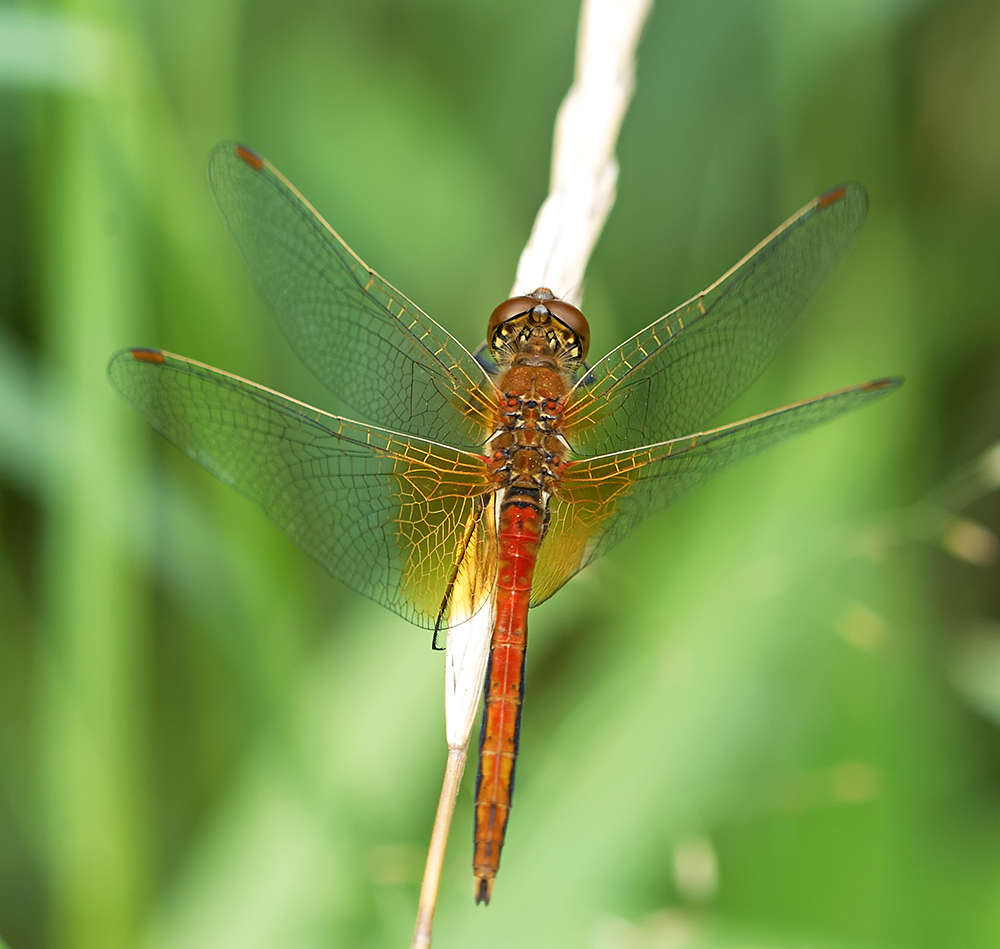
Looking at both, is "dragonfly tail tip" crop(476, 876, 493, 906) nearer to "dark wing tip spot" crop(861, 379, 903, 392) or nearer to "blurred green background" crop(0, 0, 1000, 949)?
"blurred green background" crop(0, 0, 1000, 949)

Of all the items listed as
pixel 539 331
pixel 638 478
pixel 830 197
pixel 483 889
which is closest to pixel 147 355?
pixel 539 331

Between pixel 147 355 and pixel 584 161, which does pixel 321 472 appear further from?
pixel 584 161

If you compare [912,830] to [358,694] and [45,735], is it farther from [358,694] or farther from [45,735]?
[45,735]

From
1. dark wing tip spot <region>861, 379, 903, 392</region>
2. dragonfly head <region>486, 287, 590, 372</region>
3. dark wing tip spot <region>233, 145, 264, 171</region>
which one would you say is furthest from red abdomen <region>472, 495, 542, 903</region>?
dark wing tip spot <region>233, 145, 264, 171</region>

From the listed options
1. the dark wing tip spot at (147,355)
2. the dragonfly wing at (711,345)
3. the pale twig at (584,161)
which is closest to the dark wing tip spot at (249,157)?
the dark wing tip spot at (147,355)

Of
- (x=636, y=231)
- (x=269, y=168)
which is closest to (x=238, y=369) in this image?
(x=269, y=168)

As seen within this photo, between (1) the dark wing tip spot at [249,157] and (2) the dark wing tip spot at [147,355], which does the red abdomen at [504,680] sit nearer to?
(2) the dark wing tip spot at [147,355]

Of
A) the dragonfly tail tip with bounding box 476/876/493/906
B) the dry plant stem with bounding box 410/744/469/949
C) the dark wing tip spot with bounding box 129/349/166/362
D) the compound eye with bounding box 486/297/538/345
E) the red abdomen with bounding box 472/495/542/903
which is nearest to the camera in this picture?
the dry plant stem with bounding box 410/744/469/949
